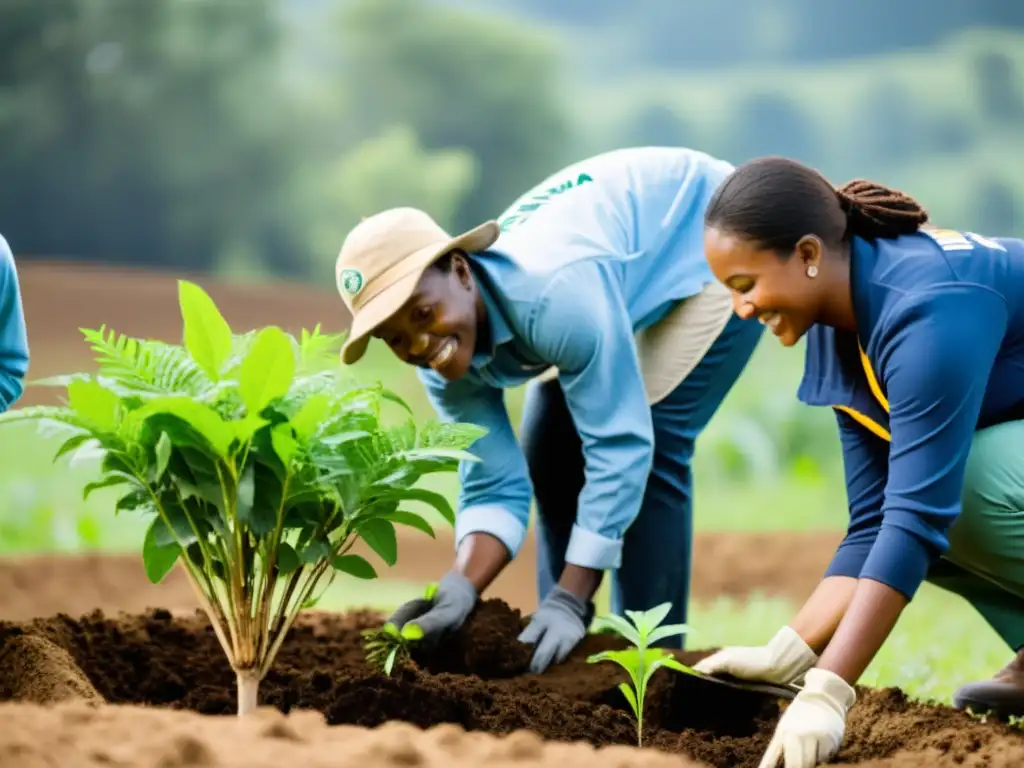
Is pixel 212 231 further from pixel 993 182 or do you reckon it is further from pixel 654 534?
pixel 654 534

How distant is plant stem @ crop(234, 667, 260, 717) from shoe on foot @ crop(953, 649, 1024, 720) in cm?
140

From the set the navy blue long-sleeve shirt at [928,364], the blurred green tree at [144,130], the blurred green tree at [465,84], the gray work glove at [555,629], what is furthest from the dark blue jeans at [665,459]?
the blurred green tree at [465,84]

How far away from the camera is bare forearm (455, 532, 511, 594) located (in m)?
3.01

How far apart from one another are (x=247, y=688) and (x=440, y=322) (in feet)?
2.80

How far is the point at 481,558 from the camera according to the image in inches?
119

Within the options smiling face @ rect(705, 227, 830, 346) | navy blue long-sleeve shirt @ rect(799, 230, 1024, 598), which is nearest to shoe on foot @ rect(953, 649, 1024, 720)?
navy blue long-sleeve shirt @ rect(799, 230, 1024, 598)

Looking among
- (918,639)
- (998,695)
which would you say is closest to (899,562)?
(998,695)

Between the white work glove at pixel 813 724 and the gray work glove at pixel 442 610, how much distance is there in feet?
2.94

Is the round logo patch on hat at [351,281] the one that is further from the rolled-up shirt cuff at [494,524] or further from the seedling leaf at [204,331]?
the rolled-up shirt cuff at [494,524]

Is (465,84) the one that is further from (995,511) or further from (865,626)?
(865,626)

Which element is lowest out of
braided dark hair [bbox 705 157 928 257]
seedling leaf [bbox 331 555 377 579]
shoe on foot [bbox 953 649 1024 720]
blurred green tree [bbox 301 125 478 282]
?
shoe on foot [bbox 953 649 1024 720]

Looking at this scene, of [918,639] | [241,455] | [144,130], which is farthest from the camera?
[144,130]

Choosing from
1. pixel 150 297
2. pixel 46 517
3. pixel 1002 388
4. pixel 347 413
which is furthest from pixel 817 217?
pixel 150 297

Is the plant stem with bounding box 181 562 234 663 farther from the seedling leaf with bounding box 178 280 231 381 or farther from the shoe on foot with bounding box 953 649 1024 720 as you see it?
the shoe on foot with bounding box 953 649 1024 720
